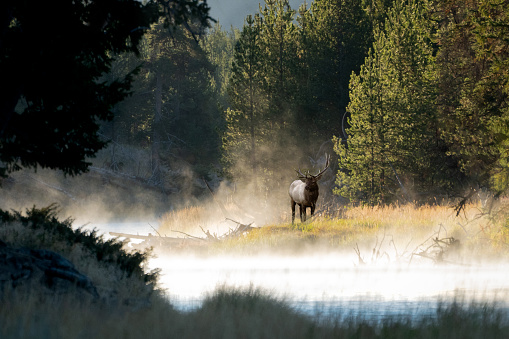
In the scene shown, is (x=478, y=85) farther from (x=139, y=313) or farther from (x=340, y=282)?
(x=139, y=313)

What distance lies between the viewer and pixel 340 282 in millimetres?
15406

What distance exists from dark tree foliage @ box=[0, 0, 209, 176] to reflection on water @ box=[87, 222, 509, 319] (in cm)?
391

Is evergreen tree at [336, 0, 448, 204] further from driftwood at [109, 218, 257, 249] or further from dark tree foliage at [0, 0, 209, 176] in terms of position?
dark tree foliage at [0, 0, 209, 176]

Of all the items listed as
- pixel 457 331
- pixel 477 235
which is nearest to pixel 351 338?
pixel 457 331

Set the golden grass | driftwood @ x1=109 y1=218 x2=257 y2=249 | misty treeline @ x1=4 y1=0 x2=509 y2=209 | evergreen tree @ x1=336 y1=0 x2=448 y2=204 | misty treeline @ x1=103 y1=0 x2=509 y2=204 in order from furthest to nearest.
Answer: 1. evergreen tree @ x1=336 y1=0 x2=448 y2=204
2. driftwood @ x1=109 y1=218 x2=257 y2=249
3. misty treeline @ x1=103 y1=0 x2=509 y2=204
4. the golden grass
5. misty treeline @ x1=4 y1=0 x2=509 y2=209

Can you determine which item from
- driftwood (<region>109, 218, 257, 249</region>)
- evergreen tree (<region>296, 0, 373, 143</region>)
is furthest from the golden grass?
evergreen tree (<region>296, 0, 373, 143</region>)

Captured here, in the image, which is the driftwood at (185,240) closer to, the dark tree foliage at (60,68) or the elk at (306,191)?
the elk at (306,191)

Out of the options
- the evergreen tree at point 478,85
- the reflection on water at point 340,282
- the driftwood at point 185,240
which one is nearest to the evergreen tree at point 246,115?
the evergreen tree at point 478,85

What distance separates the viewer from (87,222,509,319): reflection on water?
38.4 ft

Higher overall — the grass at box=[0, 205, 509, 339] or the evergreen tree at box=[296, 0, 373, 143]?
the evergreen tree at box=[296, 0, 373, 143]

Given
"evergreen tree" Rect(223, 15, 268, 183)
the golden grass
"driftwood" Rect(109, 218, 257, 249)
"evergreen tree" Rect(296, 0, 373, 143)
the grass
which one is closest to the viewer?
the grass

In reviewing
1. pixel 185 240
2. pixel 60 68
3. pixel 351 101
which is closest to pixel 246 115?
pixel 351 101

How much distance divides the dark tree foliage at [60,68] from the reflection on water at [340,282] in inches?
154

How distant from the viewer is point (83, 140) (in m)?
11.1
